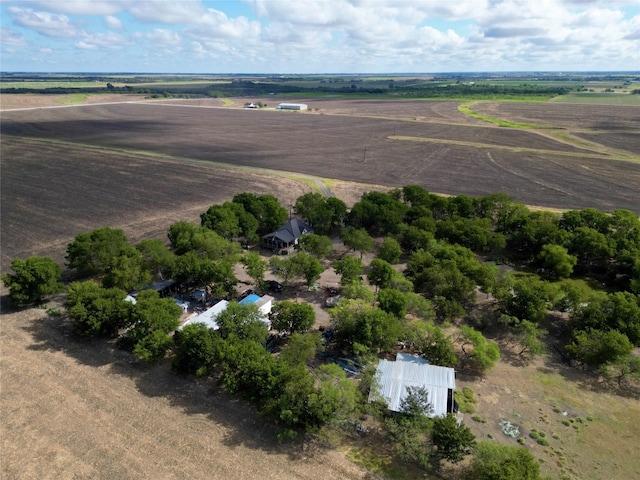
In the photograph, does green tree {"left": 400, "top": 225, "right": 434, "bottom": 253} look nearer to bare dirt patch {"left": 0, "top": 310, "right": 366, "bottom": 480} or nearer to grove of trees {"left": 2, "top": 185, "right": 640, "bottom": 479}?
grove of trees {"left": 2, "top": 185, "right": 640, "bottom": 479}

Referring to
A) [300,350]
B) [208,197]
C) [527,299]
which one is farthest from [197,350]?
[208,197]

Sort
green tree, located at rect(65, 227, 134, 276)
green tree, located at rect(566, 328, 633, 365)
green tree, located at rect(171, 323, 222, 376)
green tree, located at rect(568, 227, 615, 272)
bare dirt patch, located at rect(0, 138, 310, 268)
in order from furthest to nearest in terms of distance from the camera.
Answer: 1. bare dirt patch, located at rect(0, 138, 310, 268)
2. green tree, located at rect(568, 227, 615, 272)
3. green tree, located at rect(65, 227, 134, 276)
4. green tree, located at rect(566, 328, 633, 365)
5. green tree, located at rect(171, 323, 222, 376)

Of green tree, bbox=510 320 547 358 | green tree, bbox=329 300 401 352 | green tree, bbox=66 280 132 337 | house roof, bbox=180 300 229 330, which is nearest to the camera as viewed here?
green tree, bbox=329 300 401 352

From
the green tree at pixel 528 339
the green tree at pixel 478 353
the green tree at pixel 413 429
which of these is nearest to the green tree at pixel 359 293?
the green tree at pixel 478 353

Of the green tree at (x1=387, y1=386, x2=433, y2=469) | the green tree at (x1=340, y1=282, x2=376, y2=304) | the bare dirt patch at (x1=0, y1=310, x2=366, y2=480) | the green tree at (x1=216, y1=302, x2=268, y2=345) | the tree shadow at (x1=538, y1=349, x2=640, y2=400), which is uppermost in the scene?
the green tree at (x1=216, y1=302, x2=268, y2=345)

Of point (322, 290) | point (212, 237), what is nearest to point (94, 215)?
point (212, 237)

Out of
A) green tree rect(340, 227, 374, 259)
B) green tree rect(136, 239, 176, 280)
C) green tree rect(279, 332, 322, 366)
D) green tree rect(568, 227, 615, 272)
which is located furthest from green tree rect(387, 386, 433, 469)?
green tree rect(568, 227, 615, 272)
